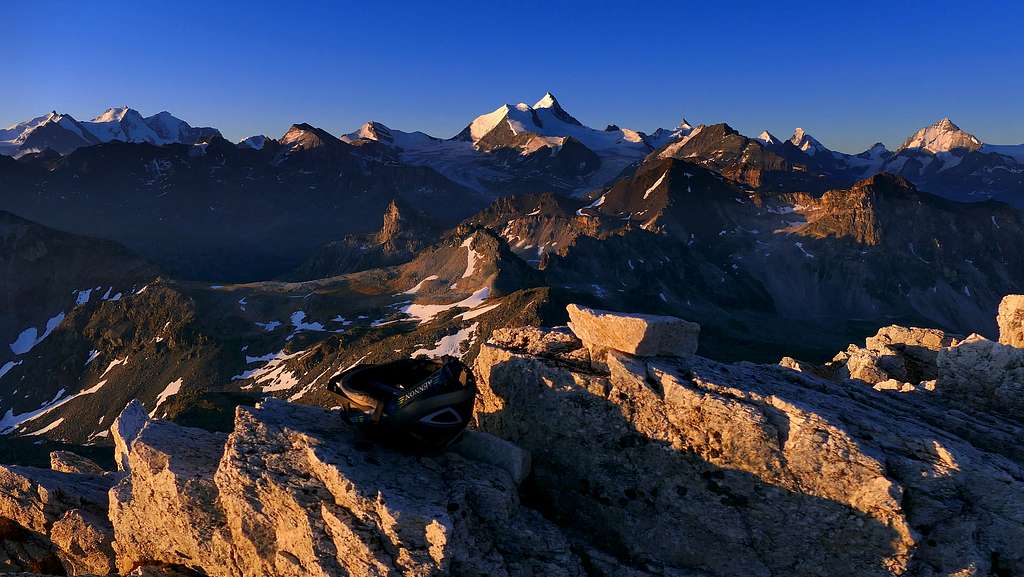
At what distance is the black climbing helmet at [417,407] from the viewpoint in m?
16.1

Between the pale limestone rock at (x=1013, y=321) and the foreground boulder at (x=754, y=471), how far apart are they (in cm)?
1099

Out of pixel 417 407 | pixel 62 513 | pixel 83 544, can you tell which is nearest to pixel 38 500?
pixel 62 513

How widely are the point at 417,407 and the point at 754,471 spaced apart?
9941mm

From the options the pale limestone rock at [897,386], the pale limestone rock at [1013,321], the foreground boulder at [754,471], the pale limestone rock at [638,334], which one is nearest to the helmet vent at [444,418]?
the foreground boulder at [754,471]

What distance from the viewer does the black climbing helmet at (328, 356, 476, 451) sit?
16.1 m

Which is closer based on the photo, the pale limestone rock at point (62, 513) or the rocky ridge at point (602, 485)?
the rocky ridge at point (602, 485)

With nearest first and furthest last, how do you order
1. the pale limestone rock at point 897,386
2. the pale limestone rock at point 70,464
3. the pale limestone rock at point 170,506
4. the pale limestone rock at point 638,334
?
the pale limestone rock at point 170,506, the pale limestone rock at point 638,334, the pale limestone rock at point 897,386, the pale limestone rock at point 70,464

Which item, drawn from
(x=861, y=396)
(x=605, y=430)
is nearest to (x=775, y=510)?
(x=605, y=430)

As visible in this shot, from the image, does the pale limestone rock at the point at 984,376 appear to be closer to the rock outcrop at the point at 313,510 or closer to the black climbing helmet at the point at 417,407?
the rock outcrop at the point at 313,510

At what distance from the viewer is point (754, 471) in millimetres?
15812

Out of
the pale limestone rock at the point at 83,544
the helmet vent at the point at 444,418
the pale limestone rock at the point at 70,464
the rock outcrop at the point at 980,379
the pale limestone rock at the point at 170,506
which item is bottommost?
the pale limestone rock at the point at 70,464

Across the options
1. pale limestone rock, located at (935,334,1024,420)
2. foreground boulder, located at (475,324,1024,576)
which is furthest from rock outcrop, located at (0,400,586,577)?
pale limestone rock, located at (935,334,1024,420)

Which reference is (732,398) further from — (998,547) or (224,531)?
(224,531)

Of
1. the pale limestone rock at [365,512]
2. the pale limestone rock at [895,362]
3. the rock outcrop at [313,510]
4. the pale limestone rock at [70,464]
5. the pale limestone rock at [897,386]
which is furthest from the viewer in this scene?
the pale limestone rock at [895,362]
